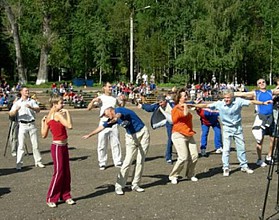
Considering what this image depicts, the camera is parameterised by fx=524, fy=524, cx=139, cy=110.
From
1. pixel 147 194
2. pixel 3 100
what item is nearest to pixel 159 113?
pixel 147 194

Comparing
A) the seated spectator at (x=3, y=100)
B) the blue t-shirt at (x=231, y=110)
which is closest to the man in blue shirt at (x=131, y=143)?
the blue t-shirt at (x=231, y=110)

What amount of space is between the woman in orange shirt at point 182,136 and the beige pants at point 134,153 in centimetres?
92

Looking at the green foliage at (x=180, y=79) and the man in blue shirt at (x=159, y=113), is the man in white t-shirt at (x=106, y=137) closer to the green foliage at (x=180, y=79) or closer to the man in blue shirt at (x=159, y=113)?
the man in blue shirt at (x=159, y=113)

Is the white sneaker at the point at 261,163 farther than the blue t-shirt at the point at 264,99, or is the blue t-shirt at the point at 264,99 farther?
the white sneaker at the point at 261,163

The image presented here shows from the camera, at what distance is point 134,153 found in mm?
9242

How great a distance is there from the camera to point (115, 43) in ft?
226

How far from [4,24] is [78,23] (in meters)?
11.6

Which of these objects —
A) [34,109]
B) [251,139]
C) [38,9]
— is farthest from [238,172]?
[38,9]

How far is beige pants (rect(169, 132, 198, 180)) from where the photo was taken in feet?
32.6

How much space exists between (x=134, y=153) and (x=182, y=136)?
1.23 meters

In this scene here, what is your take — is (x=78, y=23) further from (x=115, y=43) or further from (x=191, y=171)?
(x=191, y=171)

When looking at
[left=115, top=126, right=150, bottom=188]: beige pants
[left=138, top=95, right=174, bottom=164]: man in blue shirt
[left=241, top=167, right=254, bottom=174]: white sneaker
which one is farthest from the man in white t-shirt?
[left=241, top=167, right=254, bottom=174]: white sneaker

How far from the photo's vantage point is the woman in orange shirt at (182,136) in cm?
998

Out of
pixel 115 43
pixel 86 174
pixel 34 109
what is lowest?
pixel 86 174
